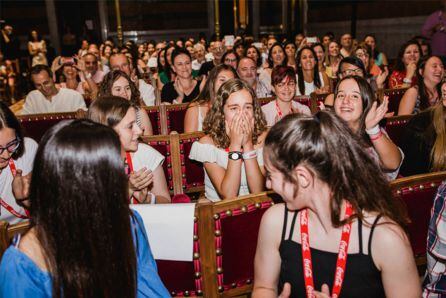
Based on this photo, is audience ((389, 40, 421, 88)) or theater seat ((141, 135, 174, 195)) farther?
audience ((389, 40, 421, 88))

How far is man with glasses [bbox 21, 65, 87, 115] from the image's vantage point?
180 inches

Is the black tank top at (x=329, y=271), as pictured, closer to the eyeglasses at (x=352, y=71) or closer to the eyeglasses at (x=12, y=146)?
the eyeglasses at (x=12, y=146)

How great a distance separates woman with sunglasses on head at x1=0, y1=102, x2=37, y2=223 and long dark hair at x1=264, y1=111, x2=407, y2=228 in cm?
131

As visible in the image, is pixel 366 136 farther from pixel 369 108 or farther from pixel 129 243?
pixel 129 243

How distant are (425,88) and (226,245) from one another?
302 cm

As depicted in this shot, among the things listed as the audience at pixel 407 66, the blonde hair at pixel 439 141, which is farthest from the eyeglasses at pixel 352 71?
the audience at pixel 407 66

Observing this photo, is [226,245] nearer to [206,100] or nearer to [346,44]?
[206,100]

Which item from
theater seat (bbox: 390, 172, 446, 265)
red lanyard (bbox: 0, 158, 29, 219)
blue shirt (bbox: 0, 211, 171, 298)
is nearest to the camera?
blue shirt (bbox: 0, 211, 171, 298)

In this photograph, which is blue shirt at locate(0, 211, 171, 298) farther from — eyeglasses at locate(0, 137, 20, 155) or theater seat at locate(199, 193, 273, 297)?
eyeglasses at locate(0, 137, 20, 155)

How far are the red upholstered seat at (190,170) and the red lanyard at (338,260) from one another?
168 cm

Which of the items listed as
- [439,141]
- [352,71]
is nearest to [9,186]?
[439,141]

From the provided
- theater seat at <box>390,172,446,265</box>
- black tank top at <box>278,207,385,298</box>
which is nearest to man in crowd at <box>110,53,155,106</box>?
theater seat at <box>390,172,446,265</box>

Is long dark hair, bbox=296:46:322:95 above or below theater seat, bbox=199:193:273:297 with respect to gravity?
above

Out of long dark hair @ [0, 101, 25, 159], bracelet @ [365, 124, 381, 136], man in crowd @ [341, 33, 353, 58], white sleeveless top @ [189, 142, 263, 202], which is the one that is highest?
man in crowd @ [341, 33, 353, 58]
